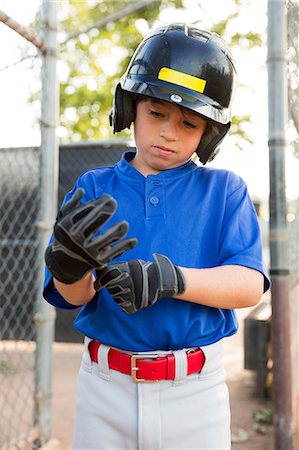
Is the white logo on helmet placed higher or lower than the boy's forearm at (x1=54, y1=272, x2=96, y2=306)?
higher

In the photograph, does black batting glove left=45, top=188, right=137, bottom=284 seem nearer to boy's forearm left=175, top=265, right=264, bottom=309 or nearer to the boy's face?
boy's forearm left=175, top=265, right=264, bottom=309

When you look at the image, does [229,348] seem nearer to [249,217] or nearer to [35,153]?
[35,153]

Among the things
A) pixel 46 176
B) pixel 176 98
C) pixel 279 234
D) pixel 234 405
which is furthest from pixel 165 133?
pixel 234 405

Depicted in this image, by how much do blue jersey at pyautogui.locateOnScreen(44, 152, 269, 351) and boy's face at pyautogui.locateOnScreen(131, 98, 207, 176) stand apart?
0.17 ft

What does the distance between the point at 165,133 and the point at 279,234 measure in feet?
4.63

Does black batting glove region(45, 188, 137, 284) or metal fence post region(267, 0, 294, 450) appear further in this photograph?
metal fence post region(267, 0, 294, 450)

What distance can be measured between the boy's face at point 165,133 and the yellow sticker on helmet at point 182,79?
68mm

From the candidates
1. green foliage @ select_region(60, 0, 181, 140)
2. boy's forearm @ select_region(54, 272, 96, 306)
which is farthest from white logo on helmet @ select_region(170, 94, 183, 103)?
green foliage @ select_region(60, 0, 181, 140)

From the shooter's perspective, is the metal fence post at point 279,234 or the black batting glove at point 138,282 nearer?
the black batting glove at point 138,282

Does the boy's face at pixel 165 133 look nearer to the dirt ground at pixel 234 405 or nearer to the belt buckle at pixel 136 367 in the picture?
the belt buckle at pixel 136 367

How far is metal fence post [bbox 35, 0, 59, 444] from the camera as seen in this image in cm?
295

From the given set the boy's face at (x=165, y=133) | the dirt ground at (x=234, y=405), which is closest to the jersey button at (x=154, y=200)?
the boy's face at (x=165, y=133)

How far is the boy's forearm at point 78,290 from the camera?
154cm

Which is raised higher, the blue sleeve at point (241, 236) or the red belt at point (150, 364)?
the blue sleeve at point (241, 236)
